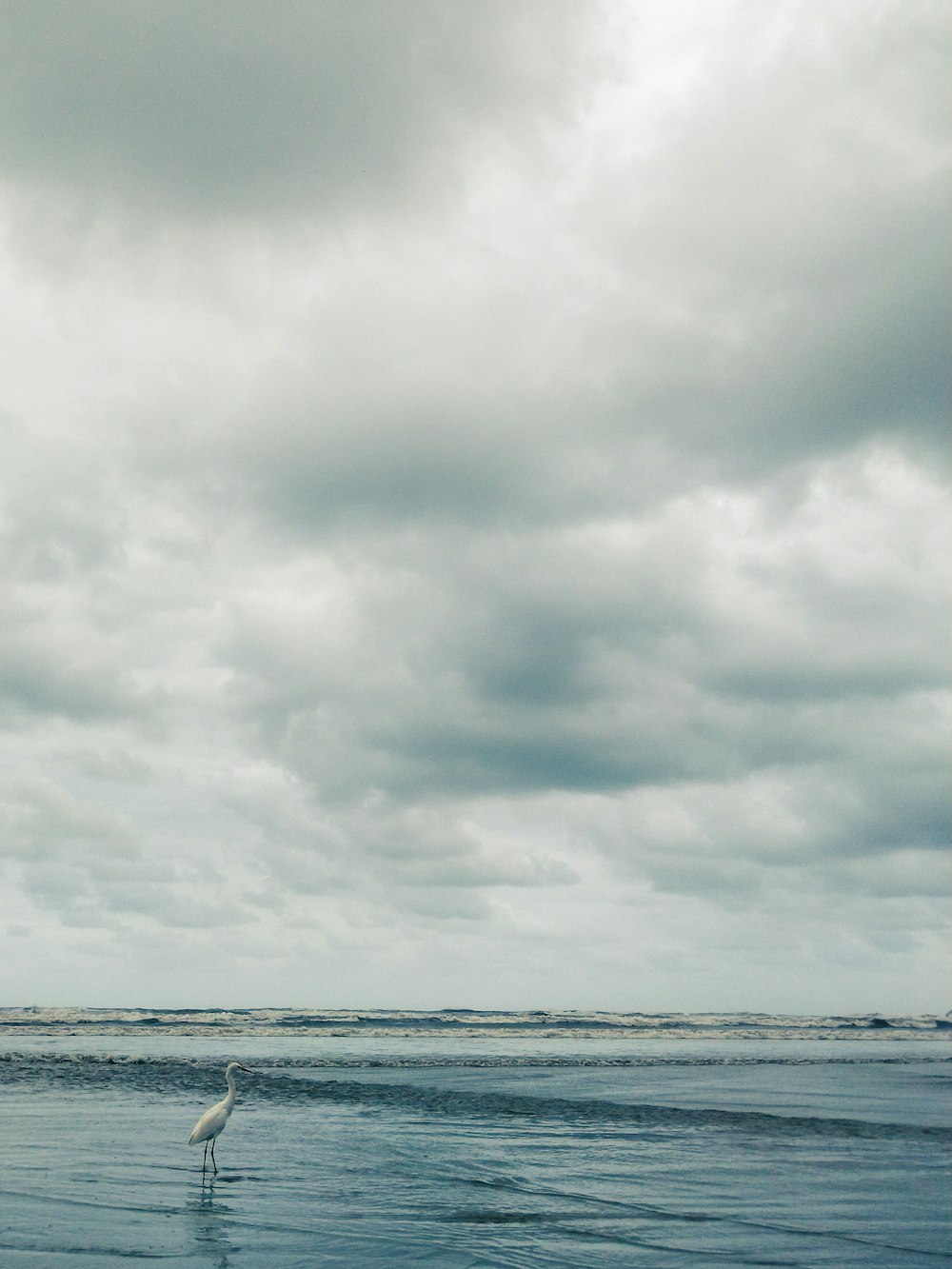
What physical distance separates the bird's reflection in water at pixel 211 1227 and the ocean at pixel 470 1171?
52mm

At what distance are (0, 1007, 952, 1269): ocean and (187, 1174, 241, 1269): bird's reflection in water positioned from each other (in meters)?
0.05

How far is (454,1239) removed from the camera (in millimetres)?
13703

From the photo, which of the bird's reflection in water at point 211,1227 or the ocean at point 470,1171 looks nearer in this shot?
the bird's reflection in water at point 211,1227

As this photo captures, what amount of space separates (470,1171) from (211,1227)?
717 cm

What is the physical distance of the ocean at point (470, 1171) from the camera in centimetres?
1327

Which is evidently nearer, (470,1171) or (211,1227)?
(211,1227)

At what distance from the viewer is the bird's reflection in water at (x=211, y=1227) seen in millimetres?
12273

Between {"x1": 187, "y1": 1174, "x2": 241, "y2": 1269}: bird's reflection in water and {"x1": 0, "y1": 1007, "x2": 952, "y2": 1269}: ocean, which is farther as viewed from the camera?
{"x1": 0, "y1": 1007, "x2": 952, "y2": 1269}: ocean

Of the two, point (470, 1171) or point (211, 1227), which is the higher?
point (211, 1227)

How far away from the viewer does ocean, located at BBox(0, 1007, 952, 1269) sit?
13.3 meters

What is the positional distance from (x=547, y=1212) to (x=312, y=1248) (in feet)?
14.7

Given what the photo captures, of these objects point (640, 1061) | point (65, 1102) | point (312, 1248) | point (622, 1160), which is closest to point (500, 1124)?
point (622, 1160)

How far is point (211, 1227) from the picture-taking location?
1383 centimetres

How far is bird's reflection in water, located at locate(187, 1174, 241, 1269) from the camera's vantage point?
12.3m
